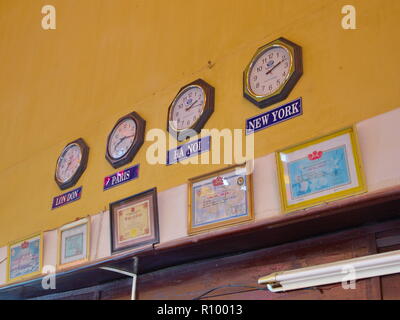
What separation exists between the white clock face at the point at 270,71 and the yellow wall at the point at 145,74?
0.29 ft

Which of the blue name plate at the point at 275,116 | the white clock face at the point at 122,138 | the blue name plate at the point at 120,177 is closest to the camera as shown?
the blue name plate at the point at 275,116

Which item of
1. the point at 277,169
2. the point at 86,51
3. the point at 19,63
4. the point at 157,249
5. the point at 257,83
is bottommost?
the point at 157,249

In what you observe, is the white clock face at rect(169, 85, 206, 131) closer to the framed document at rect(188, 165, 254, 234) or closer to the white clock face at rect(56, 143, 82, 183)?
the framed document at rect(188, 165, 254, 234)

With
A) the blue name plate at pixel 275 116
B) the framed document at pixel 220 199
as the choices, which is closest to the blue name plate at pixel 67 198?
the framed document at pixel 220 199

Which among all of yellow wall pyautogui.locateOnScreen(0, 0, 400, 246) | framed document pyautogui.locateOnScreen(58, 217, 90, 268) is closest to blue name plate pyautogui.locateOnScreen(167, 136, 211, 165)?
yellow wall pyautogui.locateOnScreen(0, 0, 400, 246)

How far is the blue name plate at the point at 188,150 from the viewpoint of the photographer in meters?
3.11

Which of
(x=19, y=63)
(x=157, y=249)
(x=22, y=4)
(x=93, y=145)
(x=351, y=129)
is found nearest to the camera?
(x=351, y=129)

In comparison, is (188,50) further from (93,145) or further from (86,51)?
(86,51)

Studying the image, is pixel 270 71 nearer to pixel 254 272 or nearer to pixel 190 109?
pixel 190 109

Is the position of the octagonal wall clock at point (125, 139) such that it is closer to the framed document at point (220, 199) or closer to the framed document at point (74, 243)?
the framed document at point (74, 243)

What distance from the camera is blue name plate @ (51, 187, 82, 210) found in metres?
3.81

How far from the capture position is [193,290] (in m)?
2.91

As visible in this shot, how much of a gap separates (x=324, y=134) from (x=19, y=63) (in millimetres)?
3536

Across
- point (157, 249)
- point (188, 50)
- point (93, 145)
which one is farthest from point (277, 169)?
point (93, 145)
